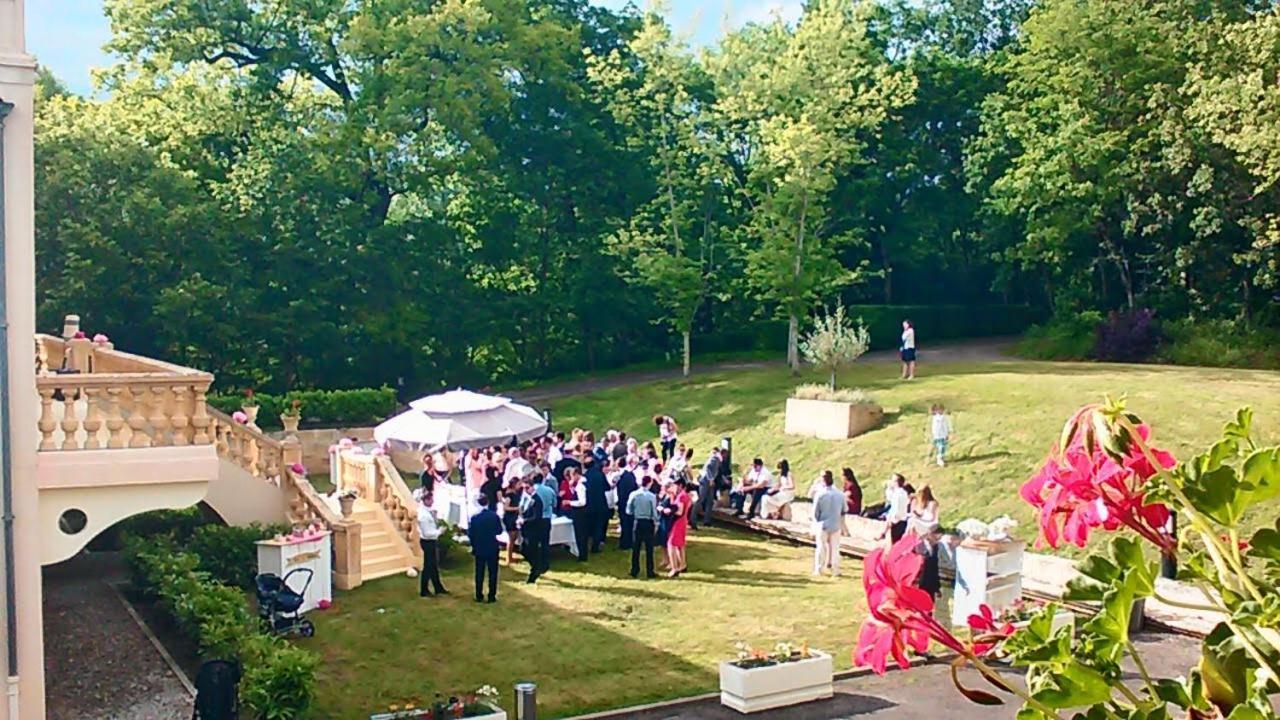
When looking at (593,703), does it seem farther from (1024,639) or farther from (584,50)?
(584,50)

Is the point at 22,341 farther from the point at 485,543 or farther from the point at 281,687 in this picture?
the point at 485,543

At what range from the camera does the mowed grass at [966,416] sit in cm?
2314

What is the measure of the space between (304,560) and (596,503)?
17.0 ft

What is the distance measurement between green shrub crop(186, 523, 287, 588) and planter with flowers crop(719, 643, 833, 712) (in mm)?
7457

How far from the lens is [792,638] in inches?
594

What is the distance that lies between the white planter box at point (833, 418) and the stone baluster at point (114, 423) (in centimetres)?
1737

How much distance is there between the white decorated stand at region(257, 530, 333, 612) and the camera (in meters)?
16.1

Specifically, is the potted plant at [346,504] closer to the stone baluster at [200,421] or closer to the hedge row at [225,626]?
the hedge row at [225,626]

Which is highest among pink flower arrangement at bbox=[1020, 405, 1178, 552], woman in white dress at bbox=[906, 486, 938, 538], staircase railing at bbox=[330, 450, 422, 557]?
pink flower arrangement at bbox=[1020, 405, 1178, 552]

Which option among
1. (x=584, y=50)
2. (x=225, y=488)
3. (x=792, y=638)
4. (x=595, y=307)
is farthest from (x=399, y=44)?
(x=792, y=638)

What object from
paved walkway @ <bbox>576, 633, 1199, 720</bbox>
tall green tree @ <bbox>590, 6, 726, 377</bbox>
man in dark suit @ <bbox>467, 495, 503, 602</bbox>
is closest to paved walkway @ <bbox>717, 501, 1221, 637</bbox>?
paved walkway @ <bbox>576, 633, 1199, 720</bbox>

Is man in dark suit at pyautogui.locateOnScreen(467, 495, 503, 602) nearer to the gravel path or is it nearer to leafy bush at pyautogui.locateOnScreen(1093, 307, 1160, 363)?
the gravel path

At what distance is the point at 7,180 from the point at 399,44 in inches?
1107

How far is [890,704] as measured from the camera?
41.1 ft
